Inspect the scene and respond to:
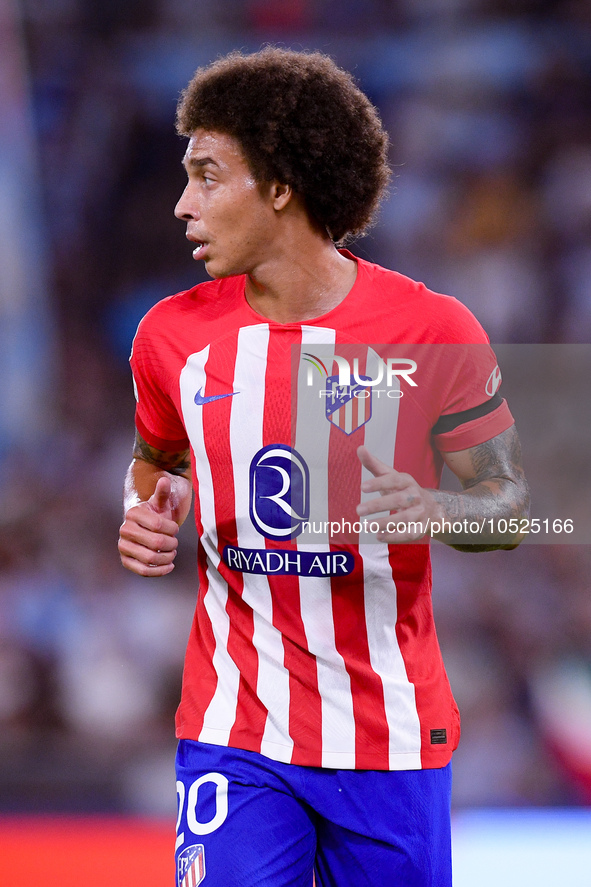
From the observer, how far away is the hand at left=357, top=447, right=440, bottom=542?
122 cm

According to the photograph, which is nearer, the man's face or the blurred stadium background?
the man's face

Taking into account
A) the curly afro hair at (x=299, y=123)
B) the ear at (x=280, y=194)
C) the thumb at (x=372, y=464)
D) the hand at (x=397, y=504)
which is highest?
the curly afro hair at (x=299, y=123)

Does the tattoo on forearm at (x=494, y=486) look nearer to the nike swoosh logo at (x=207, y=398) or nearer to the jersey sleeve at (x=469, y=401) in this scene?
the jersey sleeve at (x=469, y=401)

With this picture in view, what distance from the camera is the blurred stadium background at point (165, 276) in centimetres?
338

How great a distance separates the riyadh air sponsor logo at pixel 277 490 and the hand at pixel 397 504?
284 mm

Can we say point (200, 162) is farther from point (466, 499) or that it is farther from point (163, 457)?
point (466, 499)

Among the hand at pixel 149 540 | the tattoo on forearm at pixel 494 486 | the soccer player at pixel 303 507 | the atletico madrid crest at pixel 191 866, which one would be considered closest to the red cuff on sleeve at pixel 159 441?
the soccer player at pixel 303 507

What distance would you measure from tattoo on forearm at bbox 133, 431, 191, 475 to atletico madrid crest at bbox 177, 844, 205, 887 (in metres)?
0.72

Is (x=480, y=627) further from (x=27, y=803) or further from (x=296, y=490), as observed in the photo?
(x=296, y=490)

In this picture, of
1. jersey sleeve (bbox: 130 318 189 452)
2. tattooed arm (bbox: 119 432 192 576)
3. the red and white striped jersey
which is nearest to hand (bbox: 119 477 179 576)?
tattooed arm (bbox: 119 432 192 576)

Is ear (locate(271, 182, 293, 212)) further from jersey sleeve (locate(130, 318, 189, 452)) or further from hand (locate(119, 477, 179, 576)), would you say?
hand (locate(119, 477, 179, 576))

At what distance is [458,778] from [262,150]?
101 inches

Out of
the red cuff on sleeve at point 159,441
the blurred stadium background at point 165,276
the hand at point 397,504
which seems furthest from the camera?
the blurred stadium background at point 165,276

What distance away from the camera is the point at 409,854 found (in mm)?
1476
